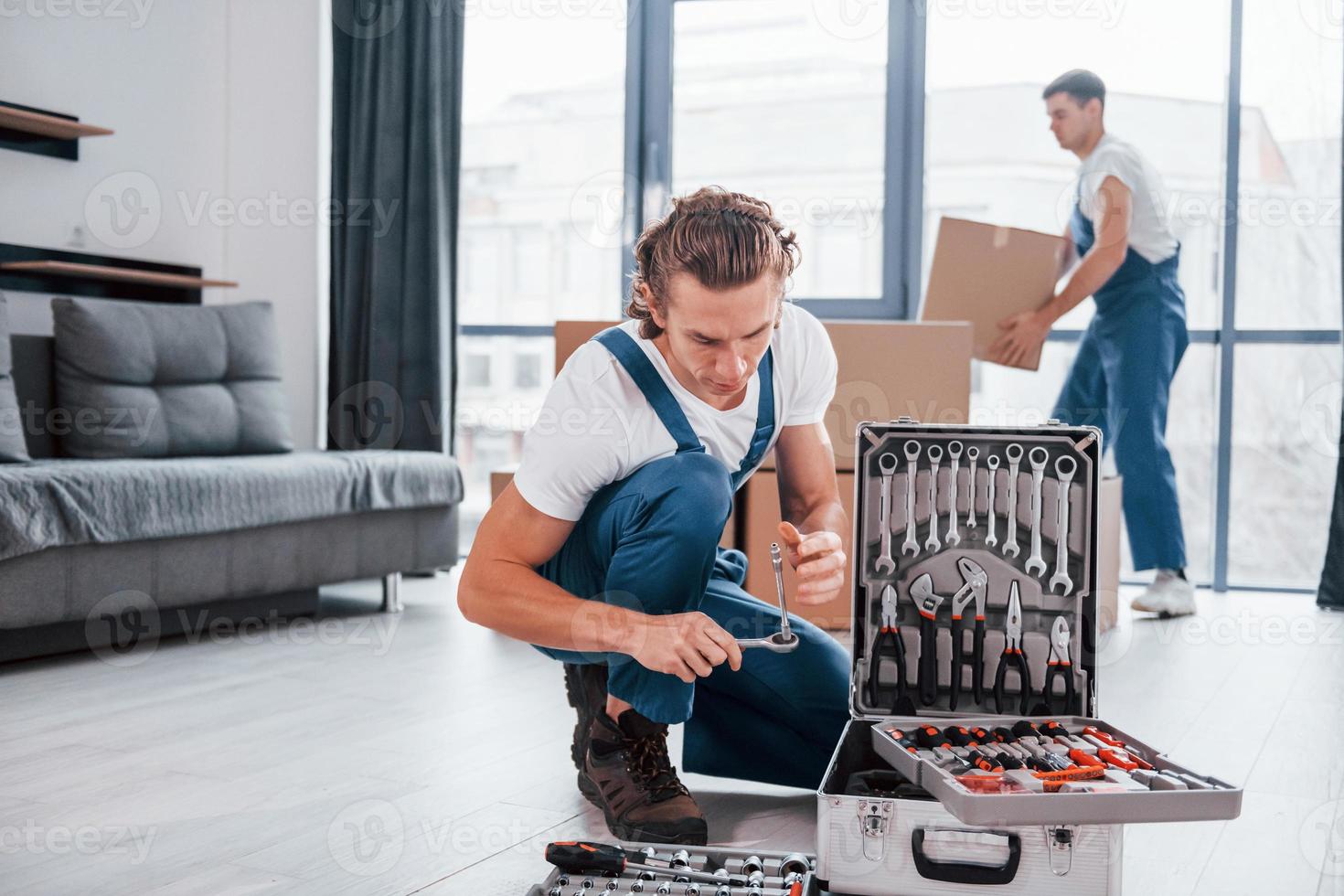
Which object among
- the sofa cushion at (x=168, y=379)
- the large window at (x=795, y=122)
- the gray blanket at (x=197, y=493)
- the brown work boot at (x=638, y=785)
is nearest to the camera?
the brown work boot at (x=638, y=785)

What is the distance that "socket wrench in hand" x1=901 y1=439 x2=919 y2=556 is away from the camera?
1.47 metres

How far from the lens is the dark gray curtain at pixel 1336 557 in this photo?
10.6 ft

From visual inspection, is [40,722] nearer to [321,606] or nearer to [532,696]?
Answer: [532,696]

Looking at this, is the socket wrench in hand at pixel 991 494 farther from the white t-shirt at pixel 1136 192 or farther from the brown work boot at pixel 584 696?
the white t-shirt at pixel 1136 192

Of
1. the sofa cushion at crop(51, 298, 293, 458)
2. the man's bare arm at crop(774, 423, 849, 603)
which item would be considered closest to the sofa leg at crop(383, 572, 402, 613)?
the sofa cushion at crop(51, 298, 293, 458)

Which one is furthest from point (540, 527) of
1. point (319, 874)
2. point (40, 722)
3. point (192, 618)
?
point (192, 618)

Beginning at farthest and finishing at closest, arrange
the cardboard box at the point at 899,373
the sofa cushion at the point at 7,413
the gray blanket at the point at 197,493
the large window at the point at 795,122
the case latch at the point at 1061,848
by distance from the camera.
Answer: the large window at the point at 795,122 → the cardboard box at the point at 899,373 → the sofa cushion at the point at 7,413 → the gray blanket at the point at 197,493 → the case latch at the point at 1061,848

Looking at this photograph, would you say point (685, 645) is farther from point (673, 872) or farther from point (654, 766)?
point (654, 766)

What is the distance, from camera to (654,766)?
148cm

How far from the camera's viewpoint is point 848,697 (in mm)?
1500

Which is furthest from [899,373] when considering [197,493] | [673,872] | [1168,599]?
[673,872]

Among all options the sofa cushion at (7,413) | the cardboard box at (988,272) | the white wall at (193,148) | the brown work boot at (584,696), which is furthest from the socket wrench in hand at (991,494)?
the white wall at (193,148)

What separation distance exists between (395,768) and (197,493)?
3.57ft

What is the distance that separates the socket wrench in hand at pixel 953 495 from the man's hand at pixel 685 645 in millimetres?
404
